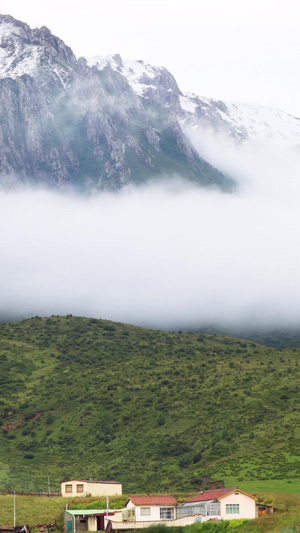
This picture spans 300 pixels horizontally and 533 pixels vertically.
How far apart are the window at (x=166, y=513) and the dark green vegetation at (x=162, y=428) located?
2653 cm

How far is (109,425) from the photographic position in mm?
171625

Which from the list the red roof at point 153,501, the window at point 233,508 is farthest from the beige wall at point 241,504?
the red roof at point 153,501

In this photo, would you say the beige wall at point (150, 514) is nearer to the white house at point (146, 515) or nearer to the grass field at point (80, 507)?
the white house at point (146, 515)

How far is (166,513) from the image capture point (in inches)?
3711

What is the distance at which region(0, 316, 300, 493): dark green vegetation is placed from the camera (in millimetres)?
138500

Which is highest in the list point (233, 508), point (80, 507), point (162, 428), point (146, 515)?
point (162, 428)

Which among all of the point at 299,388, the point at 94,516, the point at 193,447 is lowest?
the point at 94,516

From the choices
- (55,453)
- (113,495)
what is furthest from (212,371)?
(113,495)

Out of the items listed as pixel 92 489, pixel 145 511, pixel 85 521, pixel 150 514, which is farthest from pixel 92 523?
pixel 92 489

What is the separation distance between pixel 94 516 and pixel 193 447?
58.3 meters

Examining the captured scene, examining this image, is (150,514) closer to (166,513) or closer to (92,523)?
(166,513)

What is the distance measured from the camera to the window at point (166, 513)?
308ft

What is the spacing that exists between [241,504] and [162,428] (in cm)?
7391

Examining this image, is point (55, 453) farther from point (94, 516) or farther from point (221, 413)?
Answer: point (94, 516)
